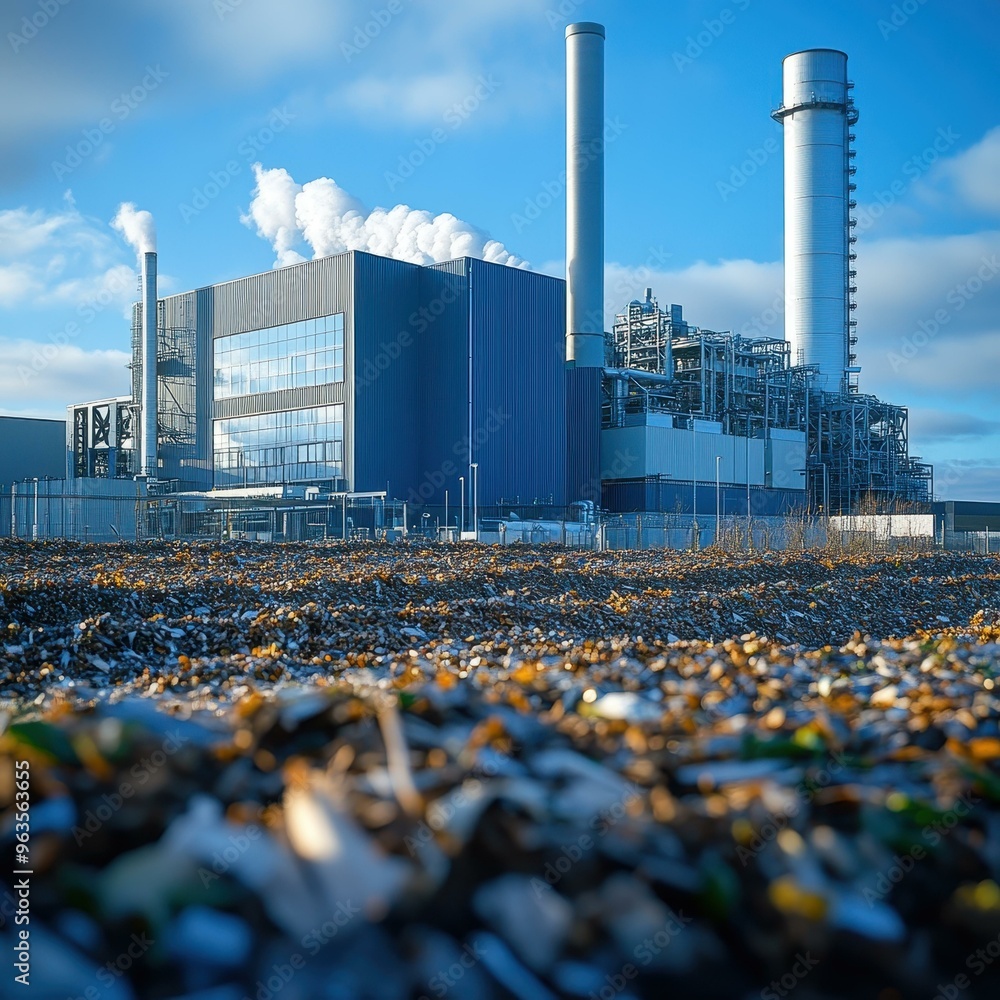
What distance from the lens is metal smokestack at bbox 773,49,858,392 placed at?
52719 millimetres

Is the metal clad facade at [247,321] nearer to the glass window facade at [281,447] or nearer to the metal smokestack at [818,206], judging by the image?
the glass window facade at [281,447]

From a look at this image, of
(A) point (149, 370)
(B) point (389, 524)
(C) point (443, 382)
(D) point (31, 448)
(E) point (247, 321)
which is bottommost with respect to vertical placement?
(B) point (389, 524)

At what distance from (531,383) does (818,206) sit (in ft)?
66.8

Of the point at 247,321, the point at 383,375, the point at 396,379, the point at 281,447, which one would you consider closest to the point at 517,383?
the point at 396,379

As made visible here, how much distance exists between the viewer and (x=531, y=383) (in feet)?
141

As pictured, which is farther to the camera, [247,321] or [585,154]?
[247,321]

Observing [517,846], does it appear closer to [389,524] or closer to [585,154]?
[389,524]

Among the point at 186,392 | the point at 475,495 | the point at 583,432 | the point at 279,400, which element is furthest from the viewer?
the point at 186,392

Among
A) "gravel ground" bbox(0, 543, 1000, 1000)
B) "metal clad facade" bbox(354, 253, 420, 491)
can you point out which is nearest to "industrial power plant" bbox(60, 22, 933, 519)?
"metal clad facade" bbox(354, 253, 420, 491)

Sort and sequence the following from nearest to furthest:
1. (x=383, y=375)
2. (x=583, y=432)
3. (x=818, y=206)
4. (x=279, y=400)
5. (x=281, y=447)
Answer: (x=383, y=375)
(x=281, y=447)
(x=279, y=400)
(x=583, y=432)
(x=818, y=206)

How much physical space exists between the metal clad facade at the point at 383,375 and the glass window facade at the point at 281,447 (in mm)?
958

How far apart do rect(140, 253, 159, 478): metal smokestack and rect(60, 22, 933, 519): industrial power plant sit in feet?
0.29

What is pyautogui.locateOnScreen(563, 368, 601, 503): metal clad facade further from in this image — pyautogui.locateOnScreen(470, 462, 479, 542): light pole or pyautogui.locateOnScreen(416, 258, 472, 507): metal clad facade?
pyautogui.locateOnScreen(416, 258, 472, 507): metal clad facade

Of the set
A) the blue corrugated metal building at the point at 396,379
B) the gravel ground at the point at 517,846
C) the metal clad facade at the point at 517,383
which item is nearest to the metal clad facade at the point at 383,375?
the blue corrugated metal building at the point at 396,379
